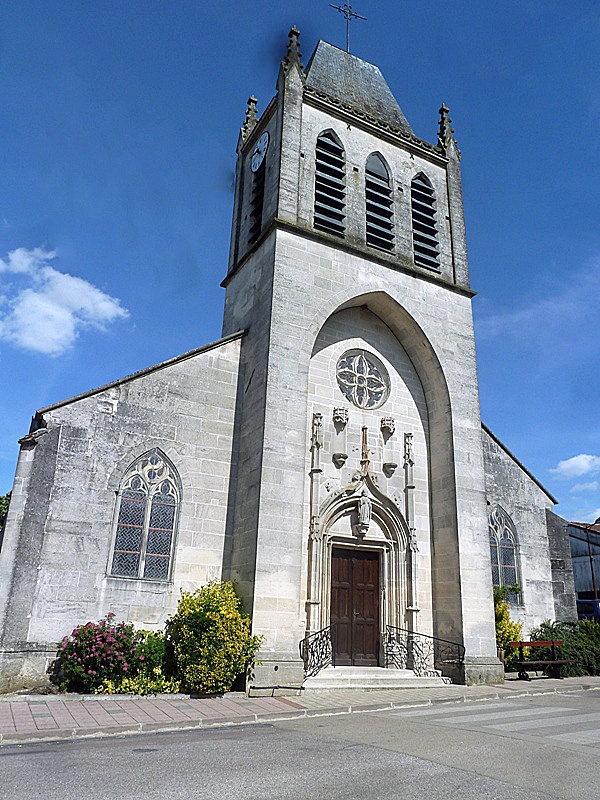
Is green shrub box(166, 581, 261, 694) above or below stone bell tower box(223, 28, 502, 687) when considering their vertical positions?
below

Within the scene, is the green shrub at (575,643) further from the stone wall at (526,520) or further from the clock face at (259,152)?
the clock face at (259,152)

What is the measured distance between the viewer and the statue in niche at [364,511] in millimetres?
13734

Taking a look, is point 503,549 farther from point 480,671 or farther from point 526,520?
point 480,671

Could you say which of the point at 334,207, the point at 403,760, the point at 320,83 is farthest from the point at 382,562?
the point at 320,83

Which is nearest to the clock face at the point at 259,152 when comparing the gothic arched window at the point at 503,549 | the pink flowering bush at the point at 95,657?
the gothic arched window at the point at 503,549

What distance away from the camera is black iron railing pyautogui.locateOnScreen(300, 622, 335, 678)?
12.1 metres

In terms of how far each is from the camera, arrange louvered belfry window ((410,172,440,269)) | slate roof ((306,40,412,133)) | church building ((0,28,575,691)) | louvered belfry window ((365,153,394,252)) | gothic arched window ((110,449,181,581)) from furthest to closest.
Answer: slate roof ((306,40,412,133)), louvered belfry window ((410,172,440,269)), louvered belfry window ((365,153,394,252)), gothic arched window ((110,449,181,581)), church building ((0,28,575,691))

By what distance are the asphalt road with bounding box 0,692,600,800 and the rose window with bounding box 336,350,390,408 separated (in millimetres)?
8092

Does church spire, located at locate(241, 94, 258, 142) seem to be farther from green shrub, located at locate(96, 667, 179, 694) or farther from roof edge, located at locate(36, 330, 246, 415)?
green shrub, located at locate(96, 667, 179, 694)

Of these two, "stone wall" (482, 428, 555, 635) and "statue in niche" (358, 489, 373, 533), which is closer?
"statue in niche" (358, 489, 373, 533)

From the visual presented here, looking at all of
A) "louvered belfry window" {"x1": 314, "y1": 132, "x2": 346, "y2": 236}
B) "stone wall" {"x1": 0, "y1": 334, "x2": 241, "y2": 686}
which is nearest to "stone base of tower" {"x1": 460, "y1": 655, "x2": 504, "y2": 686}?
"stone wall" {"x1": 0, "y1": 334, "x2": 241, "y2": 686}

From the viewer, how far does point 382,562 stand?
Result: 14.1 metres

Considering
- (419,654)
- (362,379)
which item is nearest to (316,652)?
(419,654)

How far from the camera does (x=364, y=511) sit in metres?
13.9
